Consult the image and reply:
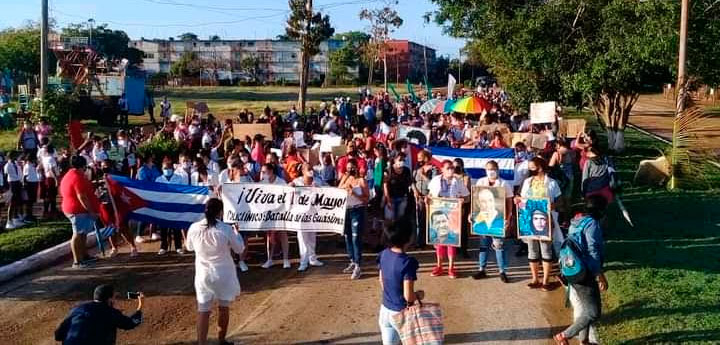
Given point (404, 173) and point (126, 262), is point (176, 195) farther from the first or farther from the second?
point (404, 173)

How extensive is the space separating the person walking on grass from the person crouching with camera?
4.37 m

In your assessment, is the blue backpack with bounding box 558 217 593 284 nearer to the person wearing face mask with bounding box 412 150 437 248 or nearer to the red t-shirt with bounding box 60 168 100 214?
the person wearing face mask with bounding box 412 150 437 248

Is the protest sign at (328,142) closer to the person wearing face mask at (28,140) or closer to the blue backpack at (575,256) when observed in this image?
the person wearing face mask at (28,140)

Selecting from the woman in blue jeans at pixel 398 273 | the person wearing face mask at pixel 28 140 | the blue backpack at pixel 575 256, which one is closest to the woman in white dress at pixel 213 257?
the woman in blue jeans at pixel 398 273

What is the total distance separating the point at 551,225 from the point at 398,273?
4.58 metres

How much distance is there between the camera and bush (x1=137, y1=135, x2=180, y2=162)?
18594mm

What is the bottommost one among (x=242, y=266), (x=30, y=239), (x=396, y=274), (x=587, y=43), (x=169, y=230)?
(x=242, y=266)

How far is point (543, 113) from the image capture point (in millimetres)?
20594

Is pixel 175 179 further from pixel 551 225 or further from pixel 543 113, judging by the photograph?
pixel 543 113

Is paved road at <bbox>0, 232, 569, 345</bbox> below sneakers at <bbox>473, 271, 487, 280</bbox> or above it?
below

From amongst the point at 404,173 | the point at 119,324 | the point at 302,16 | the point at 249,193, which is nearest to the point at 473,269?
the point at 404,173

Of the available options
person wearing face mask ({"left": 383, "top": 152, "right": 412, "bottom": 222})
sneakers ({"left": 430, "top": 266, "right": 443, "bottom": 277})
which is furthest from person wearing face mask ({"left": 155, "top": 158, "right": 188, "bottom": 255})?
sneakers ({"left": 430, "top": 266, "right": 443, "bottom": 277})

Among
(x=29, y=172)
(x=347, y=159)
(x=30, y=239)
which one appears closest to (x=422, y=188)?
(x=347, y=159)

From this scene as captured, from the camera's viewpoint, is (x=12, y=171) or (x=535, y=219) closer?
(x=535, y=219)
